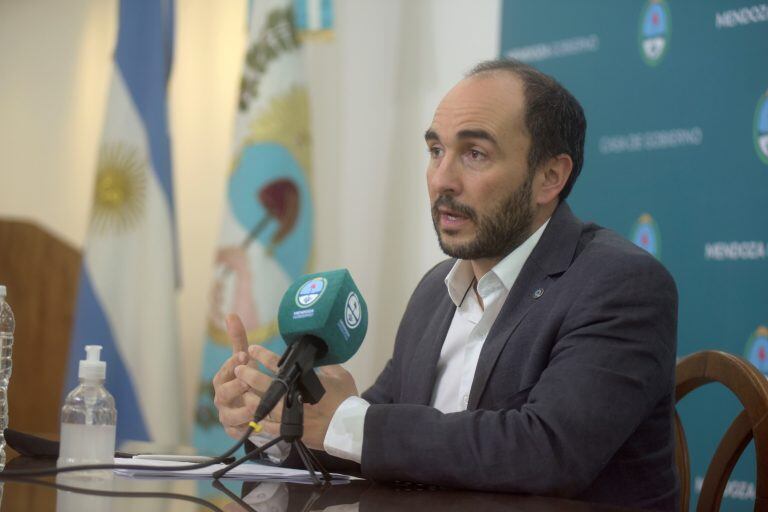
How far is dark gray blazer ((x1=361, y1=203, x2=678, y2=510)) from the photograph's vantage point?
4.95ft

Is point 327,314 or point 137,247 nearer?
point 327,314

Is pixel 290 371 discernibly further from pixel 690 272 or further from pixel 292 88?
pixel 292 88

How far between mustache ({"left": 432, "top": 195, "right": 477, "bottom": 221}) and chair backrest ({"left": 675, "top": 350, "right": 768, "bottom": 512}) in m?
0.53

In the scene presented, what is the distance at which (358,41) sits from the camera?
459 cm

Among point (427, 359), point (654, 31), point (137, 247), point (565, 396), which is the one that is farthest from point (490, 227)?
point (137, 247)

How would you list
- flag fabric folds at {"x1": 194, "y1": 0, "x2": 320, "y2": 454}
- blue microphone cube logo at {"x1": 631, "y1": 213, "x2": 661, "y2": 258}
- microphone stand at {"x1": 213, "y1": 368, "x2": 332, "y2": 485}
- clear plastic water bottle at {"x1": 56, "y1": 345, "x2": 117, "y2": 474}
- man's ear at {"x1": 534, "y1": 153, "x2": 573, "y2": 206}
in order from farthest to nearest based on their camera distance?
1. flag fabric folds at {"x1": 194, "y1": 0, "x2": 320, "y2": 454}
2. blue microphone cube logo at {"x1": 631, "y1": 213, "x2": 661, "y2": 258}
3. man's ear at {"x1": 534, "y1": 153, "x2": 573, "y2": 206}
4. clear plastic water bottle at {"x1": 56, "y1": 345, "x2": 117, "y2": 474}
5. microphone stand at {"x1": 213, "y1": 368, "x2": 332, "y2": 485}

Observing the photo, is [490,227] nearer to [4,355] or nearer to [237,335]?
[237,335]

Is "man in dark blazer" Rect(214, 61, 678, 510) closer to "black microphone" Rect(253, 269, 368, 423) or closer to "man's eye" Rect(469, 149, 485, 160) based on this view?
"man's eye" Rect(469, 149, 485, 160)

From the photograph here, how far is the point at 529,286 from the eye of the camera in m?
1.91

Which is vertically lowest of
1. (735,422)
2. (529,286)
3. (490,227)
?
(735,422)

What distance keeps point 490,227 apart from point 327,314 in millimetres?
761

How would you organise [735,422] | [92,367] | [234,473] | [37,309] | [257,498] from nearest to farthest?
[257,498]
[92,367]
[234,473]
[735,422]
[37,309]

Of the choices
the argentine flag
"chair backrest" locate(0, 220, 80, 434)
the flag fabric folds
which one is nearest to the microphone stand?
the flag fabric folds

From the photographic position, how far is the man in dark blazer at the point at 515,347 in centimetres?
152
